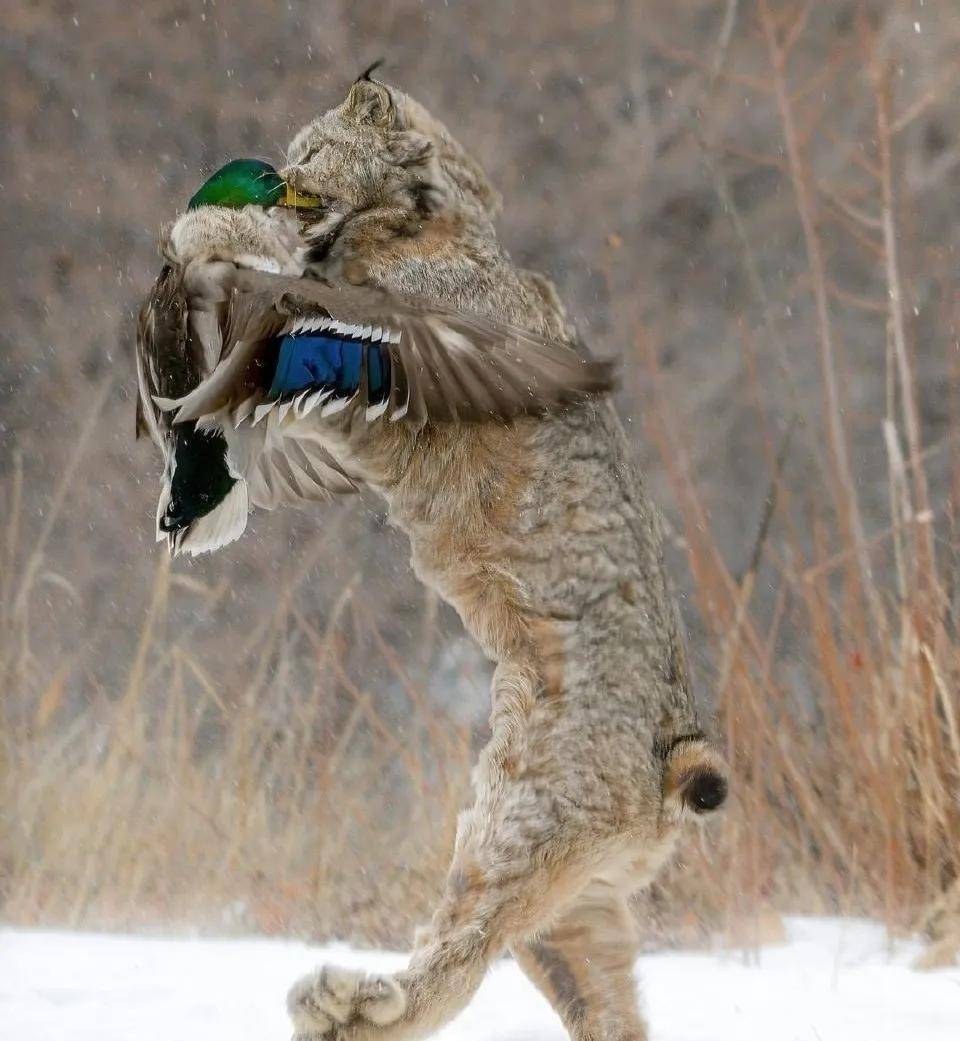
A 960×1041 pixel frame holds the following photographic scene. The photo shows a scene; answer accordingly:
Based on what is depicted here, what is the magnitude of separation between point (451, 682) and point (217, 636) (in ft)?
3.16

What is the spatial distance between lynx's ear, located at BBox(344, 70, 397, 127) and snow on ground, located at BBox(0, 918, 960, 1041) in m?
1.37

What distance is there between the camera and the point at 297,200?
229 centimetres

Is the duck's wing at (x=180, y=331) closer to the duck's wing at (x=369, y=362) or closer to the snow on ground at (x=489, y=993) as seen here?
the duck's wing at (x=369, y=362)

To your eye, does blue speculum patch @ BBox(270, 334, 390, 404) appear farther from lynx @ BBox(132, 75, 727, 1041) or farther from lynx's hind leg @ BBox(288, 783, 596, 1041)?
lynx's hind leg @ BBox(288, 783, 596, 1041)

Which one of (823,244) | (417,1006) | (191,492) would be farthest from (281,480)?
(823,244)

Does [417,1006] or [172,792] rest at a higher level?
[417,1006]

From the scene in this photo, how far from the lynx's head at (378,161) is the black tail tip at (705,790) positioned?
97 cm

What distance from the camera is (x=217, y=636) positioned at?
5.96 m

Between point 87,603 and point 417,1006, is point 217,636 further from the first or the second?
point 417,1006

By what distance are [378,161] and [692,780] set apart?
107 cm

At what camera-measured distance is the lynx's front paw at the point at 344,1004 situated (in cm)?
191

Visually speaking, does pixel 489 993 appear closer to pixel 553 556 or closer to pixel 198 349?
pixel 553 556

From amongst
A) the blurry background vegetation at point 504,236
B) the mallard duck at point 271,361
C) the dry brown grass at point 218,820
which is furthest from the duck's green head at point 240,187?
the blurry background vegetation at point 504,236

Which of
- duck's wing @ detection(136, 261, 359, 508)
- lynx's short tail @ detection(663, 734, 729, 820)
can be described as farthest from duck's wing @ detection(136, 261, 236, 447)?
lynx's short tail @ detection(663, 734, 729, 820)
